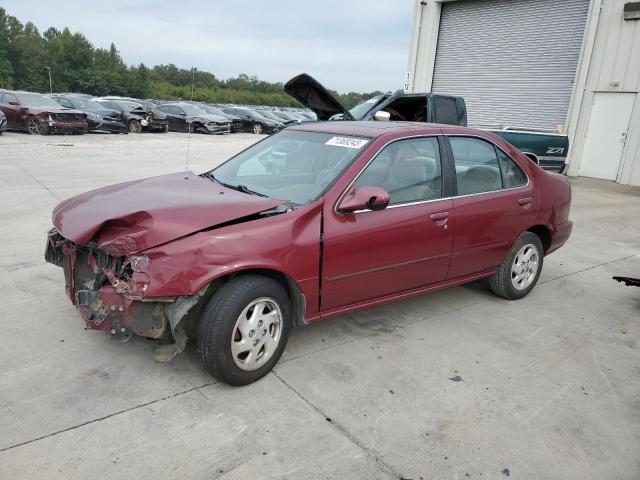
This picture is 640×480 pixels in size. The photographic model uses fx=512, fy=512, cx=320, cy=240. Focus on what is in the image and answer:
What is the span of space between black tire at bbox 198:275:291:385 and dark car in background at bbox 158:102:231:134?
2274 centimetres

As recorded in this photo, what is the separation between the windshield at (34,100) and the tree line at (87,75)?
57043 mm

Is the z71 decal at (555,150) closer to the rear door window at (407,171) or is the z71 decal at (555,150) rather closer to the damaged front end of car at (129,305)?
the rear door window at (407,171)

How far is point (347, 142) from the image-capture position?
3.82 meters

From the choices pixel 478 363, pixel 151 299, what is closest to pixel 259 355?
pixel 151 299

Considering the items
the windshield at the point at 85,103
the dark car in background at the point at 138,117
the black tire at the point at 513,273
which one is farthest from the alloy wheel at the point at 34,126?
the black tire at the point at 513,273

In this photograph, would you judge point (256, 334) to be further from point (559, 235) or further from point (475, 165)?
point (559, 235)

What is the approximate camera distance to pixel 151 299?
2836 millimetres

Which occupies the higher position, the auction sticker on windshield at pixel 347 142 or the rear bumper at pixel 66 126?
the auction sticker on windshield at pixel 347 142

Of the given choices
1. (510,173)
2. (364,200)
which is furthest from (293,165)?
(510,173)

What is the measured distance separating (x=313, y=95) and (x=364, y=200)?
468 cm

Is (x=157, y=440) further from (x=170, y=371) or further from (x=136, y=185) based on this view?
(x=136, y=185)

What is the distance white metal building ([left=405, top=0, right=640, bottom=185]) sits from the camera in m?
13.4

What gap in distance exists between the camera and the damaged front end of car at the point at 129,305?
2.86 meters

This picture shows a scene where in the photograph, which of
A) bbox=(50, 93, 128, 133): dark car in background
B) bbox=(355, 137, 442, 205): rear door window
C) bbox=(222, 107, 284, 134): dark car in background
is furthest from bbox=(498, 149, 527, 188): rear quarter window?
bbox=(222, 107, 284, 134): dark car in background
